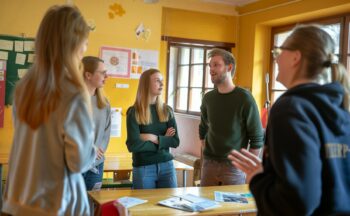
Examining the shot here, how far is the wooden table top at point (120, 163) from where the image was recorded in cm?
379

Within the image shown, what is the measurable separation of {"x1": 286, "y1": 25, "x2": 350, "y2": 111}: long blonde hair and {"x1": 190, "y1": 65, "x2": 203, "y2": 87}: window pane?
443 cm

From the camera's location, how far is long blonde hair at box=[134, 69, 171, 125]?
2.90 meters

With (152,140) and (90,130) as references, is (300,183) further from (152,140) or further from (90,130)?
(152,140)

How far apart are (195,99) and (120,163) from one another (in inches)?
86.2

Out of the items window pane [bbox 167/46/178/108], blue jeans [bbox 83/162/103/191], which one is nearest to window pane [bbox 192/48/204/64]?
window pane [bbox 167/46/178/108]

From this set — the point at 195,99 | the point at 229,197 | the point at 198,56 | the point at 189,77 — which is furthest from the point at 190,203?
the point at 189,77

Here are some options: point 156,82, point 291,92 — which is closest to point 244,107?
point 156,82

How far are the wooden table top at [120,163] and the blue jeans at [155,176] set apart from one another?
920 millimetres

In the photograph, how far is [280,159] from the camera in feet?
3.84

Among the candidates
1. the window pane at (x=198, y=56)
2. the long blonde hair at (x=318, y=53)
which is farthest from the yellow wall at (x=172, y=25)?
the long blonde hair at (x=318, y=53)

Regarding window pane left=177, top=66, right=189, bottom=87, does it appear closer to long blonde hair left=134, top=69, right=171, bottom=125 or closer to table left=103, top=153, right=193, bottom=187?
table left=103, top=153, right=193, bottom=187

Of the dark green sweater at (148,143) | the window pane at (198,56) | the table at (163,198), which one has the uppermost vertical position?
the window pane at (198,56)

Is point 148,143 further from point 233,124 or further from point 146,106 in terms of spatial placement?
point 233,124

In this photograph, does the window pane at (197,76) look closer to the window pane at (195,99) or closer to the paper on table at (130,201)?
the window pane at (195,99)
